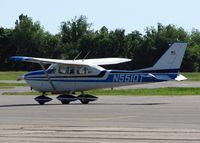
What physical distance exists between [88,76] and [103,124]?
13137mm

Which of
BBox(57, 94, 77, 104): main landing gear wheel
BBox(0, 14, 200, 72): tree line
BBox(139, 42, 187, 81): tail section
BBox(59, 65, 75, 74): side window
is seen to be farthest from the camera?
BBox(0, 14, 200, 72): tree line

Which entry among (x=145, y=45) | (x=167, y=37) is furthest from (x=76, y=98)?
(x=167, y=37)

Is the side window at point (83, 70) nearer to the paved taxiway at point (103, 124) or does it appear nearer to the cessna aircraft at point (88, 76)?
the cessna aircraft at point (88, 76)

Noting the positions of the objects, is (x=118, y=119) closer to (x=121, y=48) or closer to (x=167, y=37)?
(x=121, y=48)

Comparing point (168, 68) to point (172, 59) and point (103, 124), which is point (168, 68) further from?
point (103, 124)

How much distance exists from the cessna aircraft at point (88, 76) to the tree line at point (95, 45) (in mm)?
66838

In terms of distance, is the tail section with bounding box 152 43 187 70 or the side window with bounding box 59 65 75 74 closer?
the tail section with bounding box 152 43 187 70

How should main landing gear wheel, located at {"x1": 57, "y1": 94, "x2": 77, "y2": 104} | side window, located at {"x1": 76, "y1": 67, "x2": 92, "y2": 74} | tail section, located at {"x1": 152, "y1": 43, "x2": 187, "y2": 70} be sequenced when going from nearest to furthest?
1. tail section, located at {"x1": 152, "y1": 43, "x2": 187, "y2": 70}
2. main landing gear wheel, located at {"x1": 57, "y1": 94, "x2": 77, "y2": 104}
3. side window, located at {"x1": 76, "y1": 67, "x2": 92, "y2": 74}

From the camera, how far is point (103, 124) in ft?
67.6

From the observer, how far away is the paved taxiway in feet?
53.9

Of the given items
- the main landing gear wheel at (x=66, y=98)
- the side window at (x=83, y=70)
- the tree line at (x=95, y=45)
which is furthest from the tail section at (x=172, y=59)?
the tree line at (x=95, y=45)

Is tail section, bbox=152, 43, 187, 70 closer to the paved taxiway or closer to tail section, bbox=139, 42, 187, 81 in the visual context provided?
tail section, bbox=139, 42, 187, 81

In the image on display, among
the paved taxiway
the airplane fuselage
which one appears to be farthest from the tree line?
the paved taxiway

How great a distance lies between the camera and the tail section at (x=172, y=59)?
32.5 m
